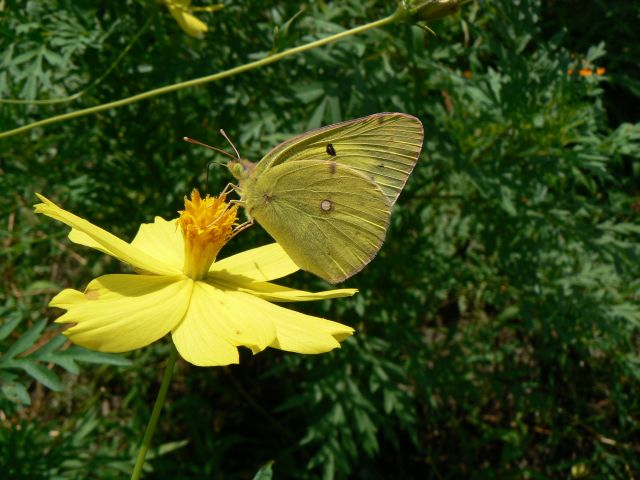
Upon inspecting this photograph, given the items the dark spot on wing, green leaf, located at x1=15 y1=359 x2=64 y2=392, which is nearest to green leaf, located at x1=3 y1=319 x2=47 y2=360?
green leaf, located at x1=15 y1=359 x2=64 y2=392

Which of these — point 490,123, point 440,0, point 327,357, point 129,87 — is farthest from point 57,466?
point 490,123

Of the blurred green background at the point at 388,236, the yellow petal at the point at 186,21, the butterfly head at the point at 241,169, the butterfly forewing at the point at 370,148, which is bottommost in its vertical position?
the blurred green background at the point at 388,236

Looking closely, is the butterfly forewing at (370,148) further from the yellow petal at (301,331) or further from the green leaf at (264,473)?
the green leaf at (264,473)

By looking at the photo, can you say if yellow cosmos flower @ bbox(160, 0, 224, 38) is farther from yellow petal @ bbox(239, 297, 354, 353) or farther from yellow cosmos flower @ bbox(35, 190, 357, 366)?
yellow petal @ bbox(239, 297, 354, 353)

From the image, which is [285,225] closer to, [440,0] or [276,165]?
[276,165]

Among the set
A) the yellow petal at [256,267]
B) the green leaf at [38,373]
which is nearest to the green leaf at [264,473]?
the yellow petal at [256,267]

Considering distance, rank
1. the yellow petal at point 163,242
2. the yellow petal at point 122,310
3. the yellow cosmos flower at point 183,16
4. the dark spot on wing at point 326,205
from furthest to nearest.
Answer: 1. the yellow cosmos flower at point 183,16
2. the dark spot on wing at point 326,205
3. the yellow petal at point 163,242
4. the yellow petal at point 122,310

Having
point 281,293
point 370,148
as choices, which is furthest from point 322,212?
point 281,293
